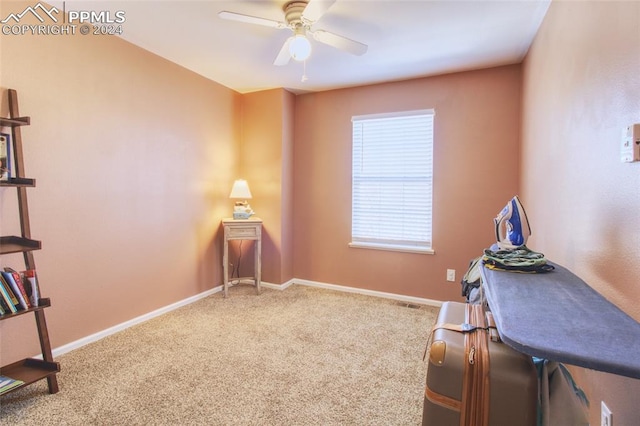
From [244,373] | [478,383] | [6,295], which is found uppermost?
[6,295]

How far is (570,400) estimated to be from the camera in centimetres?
107

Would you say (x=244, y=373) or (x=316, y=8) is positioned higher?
(x=316, y=8)

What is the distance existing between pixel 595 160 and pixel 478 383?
1046 mm

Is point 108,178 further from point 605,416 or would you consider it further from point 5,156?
point 605,416

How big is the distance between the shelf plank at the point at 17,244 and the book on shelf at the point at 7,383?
0.68 metres

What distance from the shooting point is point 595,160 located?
1350 mm

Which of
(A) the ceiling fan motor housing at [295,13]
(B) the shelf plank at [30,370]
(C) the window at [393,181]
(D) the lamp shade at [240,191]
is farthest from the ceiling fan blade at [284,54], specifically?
(B) the shelf plank at [30,370]

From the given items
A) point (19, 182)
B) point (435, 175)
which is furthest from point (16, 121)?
point (435, 175)

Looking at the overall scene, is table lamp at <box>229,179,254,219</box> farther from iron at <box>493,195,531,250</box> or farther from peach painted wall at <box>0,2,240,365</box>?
iron at <box>493,195,531,250</box>

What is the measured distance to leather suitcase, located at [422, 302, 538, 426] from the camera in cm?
108

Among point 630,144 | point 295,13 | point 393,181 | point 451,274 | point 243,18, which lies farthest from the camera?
point 393,181

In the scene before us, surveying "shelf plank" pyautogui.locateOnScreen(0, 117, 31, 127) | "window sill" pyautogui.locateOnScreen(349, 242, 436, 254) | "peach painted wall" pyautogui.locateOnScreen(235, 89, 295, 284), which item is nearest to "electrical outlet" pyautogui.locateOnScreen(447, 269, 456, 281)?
"window sill" pyautogui.locateOnScreen(349, 242, 436, 254)

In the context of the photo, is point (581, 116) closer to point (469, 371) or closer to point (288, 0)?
point (469, 371)

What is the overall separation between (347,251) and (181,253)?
1828mm
